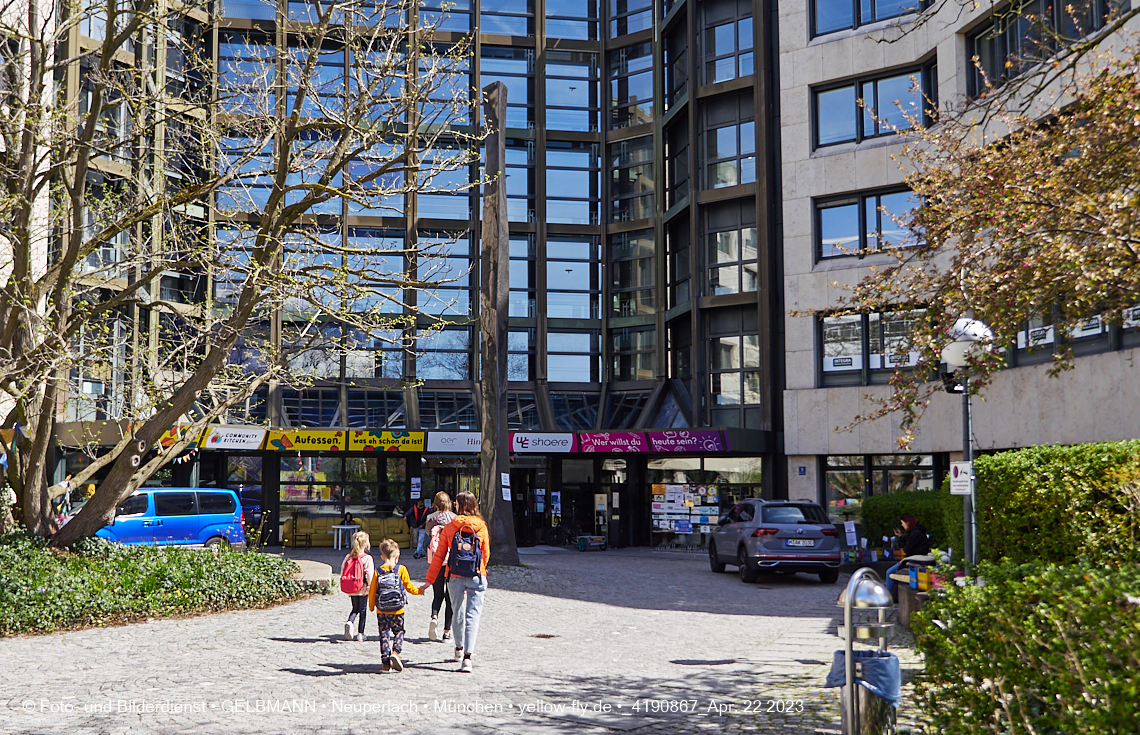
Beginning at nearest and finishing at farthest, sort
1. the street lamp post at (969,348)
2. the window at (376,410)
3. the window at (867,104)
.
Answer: the street lamp post at (969,348), the window at (867,104), the window at (376,410)

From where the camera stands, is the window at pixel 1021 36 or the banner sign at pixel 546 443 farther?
the banner sign at pixel 546 443

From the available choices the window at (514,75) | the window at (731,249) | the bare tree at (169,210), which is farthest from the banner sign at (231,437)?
the window at (514,75)

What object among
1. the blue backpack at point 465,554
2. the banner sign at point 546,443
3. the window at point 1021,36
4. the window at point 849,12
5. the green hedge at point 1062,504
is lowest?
the blue backpack at point 465,554

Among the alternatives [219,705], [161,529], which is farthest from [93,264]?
[219,705]

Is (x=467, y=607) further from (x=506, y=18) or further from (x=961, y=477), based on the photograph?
(x=506, y=18)

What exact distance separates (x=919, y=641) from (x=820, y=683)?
10.2 ft

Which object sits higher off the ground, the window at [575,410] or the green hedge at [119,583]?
the window at [575,410]

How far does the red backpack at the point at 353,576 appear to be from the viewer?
11.6 m

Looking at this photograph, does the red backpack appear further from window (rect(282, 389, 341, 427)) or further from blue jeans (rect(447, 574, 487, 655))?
window (rect(282, 389, 341, 427))

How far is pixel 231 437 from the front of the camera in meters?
29.5

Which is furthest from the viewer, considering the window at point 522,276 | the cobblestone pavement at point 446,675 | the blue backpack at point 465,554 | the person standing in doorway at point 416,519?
the window at point 522,276

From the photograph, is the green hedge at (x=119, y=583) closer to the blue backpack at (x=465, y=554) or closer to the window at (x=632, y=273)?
the blue backpack at (x=465, y=554)

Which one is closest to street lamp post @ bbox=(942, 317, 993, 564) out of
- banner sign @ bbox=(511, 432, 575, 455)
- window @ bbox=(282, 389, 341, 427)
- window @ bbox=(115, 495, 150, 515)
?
banner sign @ bbox=(511, 432, 575, 455)

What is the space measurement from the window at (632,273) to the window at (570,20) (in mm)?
7497
